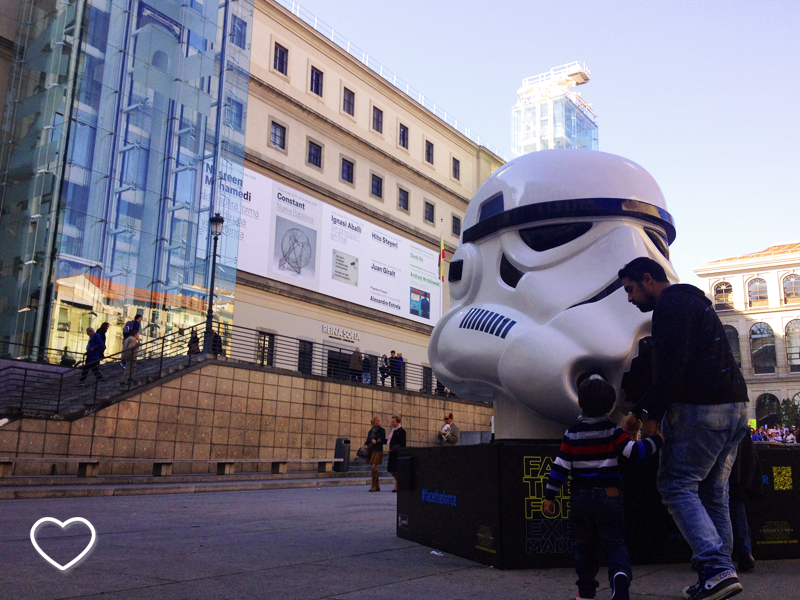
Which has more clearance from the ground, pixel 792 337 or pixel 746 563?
pixel 792 337

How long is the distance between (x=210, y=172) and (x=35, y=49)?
6.85 metres

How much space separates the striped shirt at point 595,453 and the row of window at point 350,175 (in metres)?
28.6

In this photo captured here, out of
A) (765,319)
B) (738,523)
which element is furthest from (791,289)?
(738,523)

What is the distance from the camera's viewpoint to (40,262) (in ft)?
72.8

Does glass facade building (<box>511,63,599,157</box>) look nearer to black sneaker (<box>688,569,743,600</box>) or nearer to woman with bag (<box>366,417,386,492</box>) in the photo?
woman with bag (<box>366,417,386,492</box>)

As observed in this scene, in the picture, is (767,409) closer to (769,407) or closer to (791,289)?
(769,407)

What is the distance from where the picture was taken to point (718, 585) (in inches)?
141

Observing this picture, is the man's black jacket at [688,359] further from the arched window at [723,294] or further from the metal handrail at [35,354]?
the arched window at [723,294]

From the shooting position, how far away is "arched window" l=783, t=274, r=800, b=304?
7194cm

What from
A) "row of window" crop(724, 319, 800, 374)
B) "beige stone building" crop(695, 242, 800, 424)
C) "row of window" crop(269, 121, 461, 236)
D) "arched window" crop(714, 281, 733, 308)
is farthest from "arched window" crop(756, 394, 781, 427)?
"row of window" crop(269, 121, 461, 236)

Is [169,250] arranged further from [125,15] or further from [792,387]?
[792,387]

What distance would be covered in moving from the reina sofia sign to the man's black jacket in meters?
28.6

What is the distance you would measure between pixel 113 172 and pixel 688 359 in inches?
894

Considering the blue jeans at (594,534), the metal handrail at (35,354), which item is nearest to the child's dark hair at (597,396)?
the blue jeans at (594,534)
